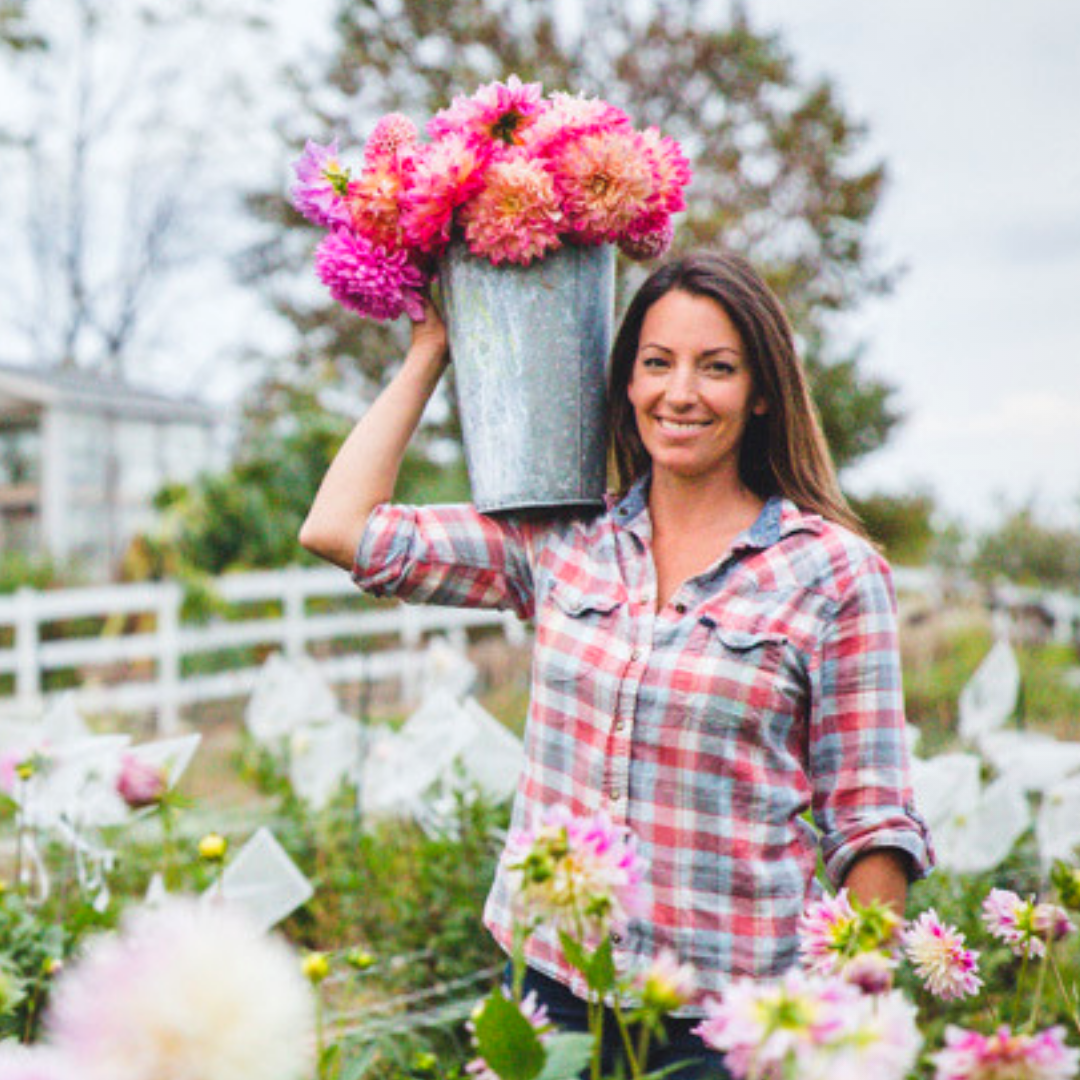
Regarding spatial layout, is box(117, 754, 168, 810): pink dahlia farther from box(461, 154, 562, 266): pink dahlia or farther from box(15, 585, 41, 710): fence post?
box(15, 585, 41, 710): fence post

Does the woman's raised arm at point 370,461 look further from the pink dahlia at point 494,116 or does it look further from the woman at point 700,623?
the pink dahlia at point 494,116

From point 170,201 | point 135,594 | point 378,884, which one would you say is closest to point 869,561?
point 378,884

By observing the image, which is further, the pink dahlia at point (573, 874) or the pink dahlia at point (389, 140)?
the pink dahlia at point (389, 140)

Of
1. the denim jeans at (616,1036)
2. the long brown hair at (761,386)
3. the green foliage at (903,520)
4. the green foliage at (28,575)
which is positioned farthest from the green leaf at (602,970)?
the green foliage at (903,520)

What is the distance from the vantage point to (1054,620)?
11.9 metres

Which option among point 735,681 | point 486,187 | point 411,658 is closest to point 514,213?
point 486,187

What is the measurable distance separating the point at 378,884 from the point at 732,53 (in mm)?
10563

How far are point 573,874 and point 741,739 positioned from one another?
77 cm

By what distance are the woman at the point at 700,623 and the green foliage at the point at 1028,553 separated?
11.6m

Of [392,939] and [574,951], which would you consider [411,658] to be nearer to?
[392,939]

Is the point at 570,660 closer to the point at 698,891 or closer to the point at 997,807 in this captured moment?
the point at 698,891

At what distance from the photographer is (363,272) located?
65.9 inches

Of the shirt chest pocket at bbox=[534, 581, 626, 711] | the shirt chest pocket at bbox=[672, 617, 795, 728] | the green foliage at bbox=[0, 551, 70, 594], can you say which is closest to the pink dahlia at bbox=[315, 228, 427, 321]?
the shirt chest pocket at bbox=[534, 581, 626, 711]

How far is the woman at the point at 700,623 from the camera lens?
5.04ft
